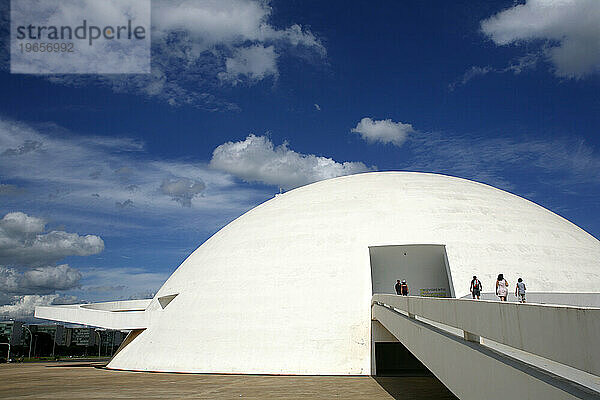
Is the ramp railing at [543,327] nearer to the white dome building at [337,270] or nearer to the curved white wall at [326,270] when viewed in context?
the white dome building at [337,270]

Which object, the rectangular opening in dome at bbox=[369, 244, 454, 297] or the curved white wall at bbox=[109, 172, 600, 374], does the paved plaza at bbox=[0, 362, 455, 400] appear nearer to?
the curved white wall at bbox=[109, 172, 600, 374]

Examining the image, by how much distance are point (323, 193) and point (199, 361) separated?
11.1 metres

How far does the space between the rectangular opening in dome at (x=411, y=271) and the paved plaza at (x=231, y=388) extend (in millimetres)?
5439

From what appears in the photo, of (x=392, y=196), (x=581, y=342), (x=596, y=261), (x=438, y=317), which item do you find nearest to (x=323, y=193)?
(x=392, y=196)

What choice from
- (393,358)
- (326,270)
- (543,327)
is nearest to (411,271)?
(326,270)

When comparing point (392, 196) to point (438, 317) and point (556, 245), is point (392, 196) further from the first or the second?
point (438, 317)

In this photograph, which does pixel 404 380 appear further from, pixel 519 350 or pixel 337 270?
pixel 519 350

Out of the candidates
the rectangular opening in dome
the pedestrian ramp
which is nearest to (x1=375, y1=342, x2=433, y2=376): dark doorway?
the rectangular opening in dome

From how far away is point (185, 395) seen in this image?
13789mm

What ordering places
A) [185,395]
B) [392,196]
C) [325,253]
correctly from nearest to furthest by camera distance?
[185,395] → [325,253] → [392,196]

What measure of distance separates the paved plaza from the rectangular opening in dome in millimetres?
5439

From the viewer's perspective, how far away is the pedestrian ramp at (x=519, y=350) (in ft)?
12.6

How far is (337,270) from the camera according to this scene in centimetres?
2136

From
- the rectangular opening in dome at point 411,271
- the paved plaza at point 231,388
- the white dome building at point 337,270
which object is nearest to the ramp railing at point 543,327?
the paved plaza at point 231,388
